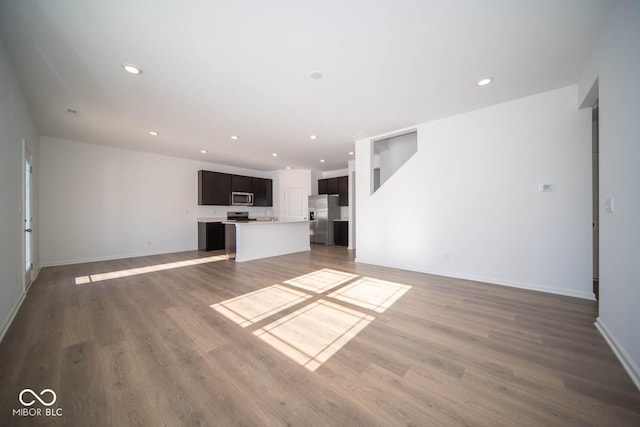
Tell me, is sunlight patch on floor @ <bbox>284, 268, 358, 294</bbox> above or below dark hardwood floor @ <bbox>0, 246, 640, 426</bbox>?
above

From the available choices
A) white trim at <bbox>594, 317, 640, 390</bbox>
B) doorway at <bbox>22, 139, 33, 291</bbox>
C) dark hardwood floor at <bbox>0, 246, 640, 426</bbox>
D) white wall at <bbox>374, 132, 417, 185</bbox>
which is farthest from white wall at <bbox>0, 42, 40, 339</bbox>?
white wall at <bbox>374, 132, 417, 185</bbox>

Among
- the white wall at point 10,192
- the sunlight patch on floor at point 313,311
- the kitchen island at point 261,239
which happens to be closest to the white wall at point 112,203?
the kitchen island at point 261,239

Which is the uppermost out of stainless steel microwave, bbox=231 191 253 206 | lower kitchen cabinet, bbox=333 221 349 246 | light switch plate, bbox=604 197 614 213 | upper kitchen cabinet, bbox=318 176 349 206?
upper kitchen cabinet, bbox=318 176 349 206

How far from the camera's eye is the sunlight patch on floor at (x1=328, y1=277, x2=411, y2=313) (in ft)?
9.34

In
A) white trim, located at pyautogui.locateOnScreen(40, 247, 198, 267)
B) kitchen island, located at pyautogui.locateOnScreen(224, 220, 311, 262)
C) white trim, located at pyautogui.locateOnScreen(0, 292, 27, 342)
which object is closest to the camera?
white trim, located at pyautogui.locateOnScreen(0, 292, 27, 342)

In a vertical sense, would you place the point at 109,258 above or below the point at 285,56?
below

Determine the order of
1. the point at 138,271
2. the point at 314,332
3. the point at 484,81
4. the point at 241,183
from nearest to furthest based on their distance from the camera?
the point at 314,332 → the point at 484,81 → the point at 138,271 → the point at 241,183

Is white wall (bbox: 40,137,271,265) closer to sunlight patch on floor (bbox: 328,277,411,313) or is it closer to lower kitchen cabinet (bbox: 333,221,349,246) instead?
lower kitchen cabinet (bbox: 333,221,349,246)

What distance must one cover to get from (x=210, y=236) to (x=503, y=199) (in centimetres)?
696

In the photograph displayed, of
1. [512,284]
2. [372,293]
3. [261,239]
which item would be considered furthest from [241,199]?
[512,284]

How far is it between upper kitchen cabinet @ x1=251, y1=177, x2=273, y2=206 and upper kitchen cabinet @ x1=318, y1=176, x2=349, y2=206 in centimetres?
204

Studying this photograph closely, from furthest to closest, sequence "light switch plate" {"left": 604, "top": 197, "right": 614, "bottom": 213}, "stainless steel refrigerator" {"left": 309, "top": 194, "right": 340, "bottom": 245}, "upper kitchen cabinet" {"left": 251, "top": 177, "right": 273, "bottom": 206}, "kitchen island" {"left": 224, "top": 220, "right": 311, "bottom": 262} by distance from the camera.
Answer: "upper kitchen cabinet" {"left": 251, "top": 177, "right": 273, "bottom": 206} < "stainless steel refrigerator" {"left": 309, "top": 194, "right": 340, "bottom": 245} < "kitchen island" {"left": 224, "top": 220, "right": 311, "bottom": 262} < "light switch plate" {"left": 604, "top": 197, "right": 614, "bottom": 213}

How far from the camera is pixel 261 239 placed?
5.82 meters

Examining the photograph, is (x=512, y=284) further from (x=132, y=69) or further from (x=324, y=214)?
(x=132, y=69)
